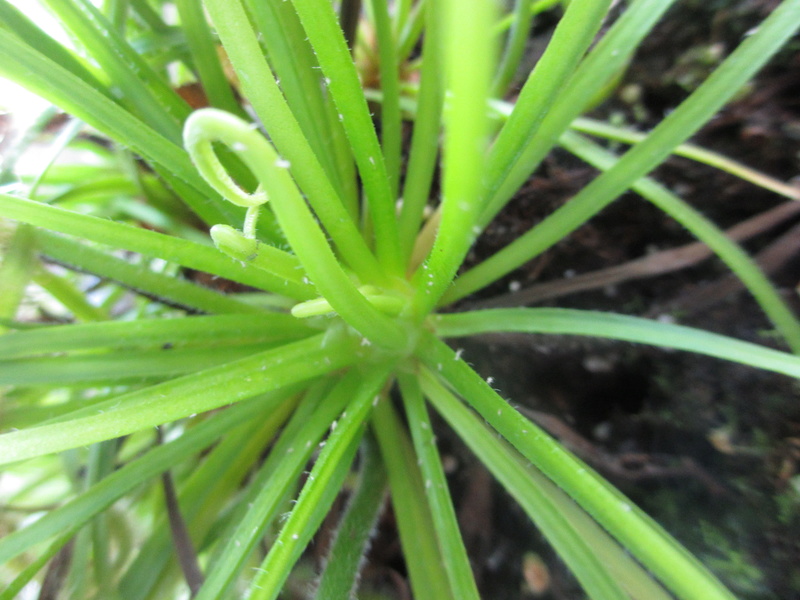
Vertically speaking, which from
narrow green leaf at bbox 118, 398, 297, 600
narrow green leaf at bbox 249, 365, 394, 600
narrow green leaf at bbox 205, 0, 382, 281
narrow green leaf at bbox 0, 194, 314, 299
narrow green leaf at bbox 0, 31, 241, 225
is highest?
narrow green leaf at bbox 205, 0, 382, 281

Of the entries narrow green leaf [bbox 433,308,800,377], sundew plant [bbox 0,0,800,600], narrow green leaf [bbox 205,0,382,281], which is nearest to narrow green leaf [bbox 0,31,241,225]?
sundew plant [bbox 0,0,800,600]

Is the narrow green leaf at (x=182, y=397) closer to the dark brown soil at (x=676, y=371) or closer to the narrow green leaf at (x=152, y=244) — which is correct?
the narrow green leaf at (x=152, y=244)

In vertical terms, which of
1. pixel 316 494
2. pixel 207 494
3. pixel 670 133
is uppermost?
pixel 670 133

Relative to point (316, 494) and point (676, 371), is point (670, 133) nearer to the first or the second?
point (676, 371)

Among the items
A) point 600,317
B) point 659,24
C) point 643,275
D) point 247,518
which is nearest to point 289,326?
point 247,518

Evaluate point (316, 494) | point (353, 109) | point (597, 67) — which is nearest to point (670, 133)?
point (597, 67)

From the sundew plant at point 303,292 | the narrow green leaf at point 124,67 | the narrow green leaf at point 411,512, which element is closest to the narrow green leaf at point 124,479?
the sundew plant at point 303,292

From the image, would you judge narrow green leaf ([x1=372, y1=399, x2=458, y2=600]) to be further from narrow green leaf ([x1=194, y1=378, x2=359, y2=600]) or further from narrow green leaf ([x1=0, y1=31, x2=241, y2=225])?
narrow green leaf ([x1=0, y1=31, x2=241, y2=225])

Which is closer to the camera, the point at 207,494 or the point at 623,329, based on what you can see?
the point at 623,329

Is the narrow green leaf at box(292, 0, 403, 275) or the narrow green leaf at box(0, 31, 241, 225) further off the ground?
the narrow green leaf at box(292, 0, 403, 275)
